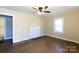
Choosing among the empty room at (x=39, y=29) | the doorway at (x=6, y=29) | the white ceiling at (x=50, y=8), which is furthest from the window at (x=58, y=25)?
the doorway at (x=6, y=29)

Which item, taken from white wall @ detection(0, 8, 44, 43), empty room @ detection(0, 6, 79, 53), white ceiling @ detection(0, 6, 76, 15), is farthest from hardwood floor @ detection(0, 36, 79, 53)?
white ceiling @ detection(0, 6, 76, 15)

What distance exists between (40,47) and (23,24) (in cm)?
47

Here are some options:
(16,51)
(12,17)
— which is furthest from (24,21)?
(16,51)

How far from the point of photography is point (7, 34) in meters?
1.38

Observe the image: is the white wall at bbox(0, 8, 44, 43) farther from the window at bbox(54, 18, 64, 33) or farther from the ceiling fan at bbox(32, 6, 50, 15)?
the window at bbox(54, 18, 64, 33)

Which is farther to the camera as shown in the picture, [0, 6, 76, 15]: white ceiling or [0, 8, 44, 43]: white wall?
[0, 8, 44, 43]: white wall

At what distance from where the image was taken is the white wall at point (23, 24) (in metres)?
1.45

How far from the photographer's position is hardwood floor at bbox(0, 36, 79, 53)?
1.37m

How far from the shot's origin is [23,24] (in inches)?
59.2

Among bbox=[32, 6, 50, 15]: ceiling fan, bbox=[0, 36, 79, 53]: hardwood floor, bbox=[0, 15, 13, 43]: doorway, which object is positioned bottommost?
bbox=[0, 36, 79, 53]: hardwood floor
